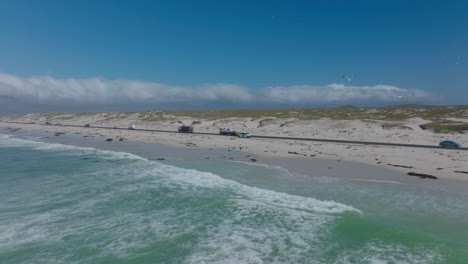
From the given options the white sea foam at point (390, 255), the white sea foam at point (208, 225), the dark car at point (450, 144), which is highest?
the dark car at point (450, 144)

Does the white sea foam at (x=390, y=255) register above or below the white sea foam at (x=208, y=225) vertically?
below

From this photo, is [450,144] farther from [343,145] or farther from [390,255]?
[390,255]

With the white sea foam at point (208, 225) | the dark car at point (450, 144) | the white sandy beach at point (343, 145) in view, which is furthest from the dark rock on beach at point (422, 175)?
the dark car at point (450, 144)

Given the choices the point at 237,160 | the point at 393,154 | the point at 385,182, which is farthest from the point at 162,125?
the point at 385,182

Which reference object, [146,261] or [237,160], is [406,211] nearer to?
[146,261]

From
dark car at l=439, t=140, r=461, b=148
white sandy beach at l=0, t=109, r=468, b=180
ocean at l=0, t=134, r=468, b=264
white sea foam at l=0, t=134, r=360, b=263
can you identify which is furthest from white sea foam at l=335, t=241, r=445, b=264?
dark car at l=439, t=140, r=461, b=148

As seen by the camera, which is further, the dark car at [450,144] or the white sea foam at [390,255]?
the dark car at [450,144]

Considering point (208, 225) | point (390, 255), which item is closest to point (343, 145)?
point (390, 255)

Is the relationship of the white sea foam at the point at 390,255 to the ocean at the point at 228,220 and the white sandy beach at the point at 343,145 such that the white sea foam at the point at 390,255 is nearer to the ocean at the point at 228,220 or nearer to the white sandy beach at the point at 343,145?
the ocean at the point at 228,220

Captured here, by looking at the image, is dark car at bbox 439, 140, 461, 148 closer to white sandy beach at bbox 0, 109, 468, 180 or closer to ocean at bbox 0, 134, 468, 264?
white sandy beach at bbox 0, 109, 468, 180
